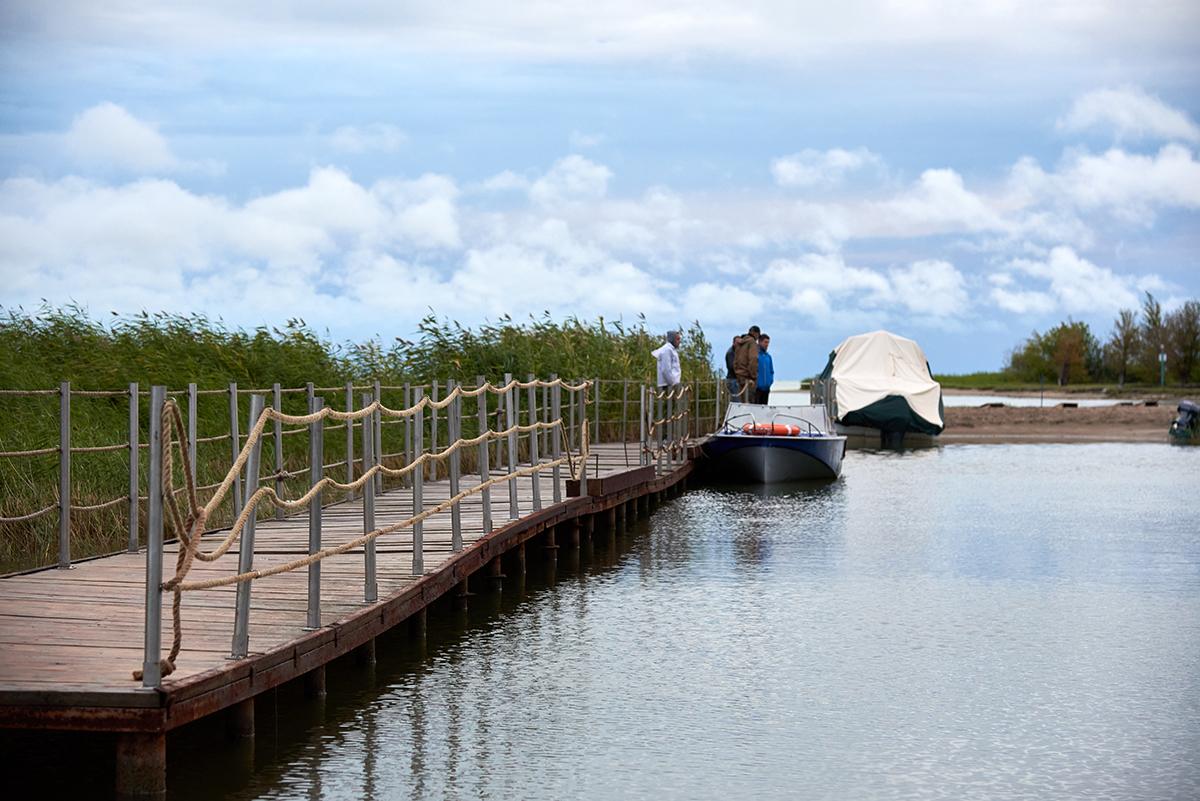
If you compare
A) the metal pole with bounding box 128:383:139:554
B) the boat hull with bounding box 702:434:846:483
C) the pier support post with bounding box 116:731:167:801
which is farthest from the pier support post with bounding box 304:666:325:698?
the boat hull with bounding box 702:434:846:483

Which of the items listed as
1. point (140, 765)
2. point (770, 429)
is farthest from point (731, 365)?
point (140, 765)

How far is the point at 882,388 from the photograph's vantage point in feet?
143

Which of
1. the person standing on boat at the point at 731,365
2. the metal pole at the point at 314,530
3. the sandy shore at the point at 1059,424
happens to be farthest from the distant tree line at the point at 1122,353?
the metal pole at the point at 314,530

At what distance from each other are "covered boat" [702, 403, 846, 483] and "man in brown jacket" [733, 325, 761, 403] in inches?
149

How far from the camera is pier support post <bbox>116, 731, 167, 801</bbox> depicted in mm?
7461

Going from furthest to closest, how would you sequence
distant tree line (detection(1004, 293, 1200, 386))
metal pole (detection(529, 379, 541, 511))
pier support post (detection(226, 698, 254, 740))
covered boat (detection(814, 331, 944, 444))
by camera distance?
distant tree line (detection(1004, 293, 1200, 386)) < covered boat (detection(814, 331, 944, 444)) < metal pole (detection(529, 379, 541, 511)) < pier support post (detection(226, 698, 254, 740))

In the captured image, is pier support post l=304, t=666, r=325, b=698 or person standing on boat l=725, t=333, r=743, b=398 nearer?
pier support post l=304, t=666, r=325, b=698

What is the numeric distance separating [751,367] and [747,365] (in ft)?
0.76

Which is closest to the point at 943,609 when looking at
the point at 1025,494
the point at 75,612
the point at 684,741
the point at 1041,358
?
the point at 684,741

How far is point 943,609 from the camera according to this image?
46.3 feet

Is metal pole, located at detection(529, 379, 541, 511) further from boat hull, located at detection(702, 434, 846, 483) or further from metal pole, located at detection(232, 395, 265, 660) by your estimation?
boat hull, located at detection(702, 434, 846, 483)

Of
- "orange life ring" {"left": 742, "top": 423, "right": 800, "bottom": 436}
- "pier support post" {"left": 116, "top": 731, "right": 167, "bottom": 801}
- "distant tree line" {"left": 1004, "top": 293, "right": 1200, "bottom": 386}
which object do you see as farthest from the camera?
"distant tree line" {"left": 1004, "top": 293, "right": 1200, "bottom": 386}

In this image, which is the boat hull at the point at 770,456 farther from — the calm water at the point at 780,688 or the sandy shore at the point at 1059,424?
the sandy shore at the point at 1059,424

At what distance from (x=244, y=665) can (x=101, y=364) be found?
528 inches
